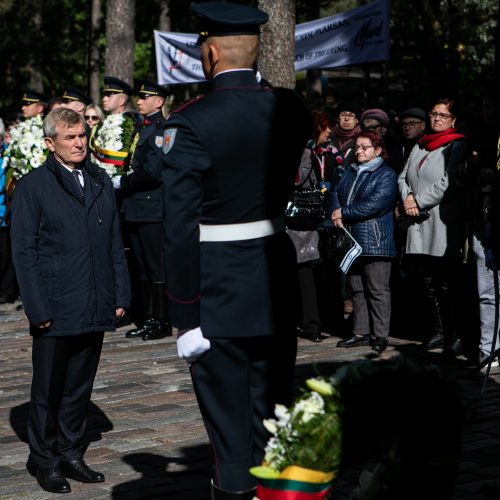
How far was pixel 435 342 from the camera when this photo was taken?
9.47 meters

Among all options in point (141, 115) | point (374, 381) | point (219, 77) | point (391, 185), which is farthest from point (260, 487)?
point (141, 115)

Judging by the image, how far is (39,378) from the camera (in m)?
6.08

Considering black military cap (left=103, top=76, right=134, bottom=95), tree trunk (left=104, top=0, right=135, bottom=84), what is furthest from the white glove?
tree trunk (left=104, top=0, right=135, bottom=84)

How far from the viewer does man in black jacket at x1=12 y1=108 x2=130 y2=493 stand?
19.6 ft

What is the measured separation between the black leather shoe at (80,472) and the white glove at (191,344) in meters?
2.02

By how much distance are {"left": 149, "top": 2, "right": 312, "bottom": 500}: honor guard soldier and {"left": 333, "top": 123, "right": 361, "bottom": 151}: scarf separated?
640 cm

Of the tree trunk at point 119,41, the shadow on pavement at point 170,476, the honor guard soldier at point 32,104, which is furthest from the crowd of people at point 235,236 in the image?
Answer: the tree trunk at point 119,41

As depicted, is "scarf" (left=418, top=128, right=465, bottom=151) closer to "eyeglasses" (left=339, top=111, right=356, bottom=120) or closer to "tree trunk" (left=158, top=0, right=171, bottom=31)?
"eyeglasses" (left=339, top=111, right=356, bottom=120)

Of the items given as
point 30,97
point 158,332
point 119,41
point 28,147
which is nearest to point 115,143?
point 28,147

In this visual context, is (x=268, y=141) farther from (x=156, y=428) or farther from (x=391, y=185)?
(x=391, y=185)

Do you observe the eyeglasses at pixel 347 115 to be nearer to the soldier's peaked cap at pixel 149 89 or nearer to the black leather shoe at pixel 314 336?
the soldier's peaked cap at pixel 149 89

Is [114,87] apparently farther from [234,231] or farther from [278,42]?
[234,231]

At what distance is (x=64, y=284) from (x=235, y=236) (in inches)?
72.8

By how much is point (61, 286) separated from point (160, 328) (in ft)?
14.8
